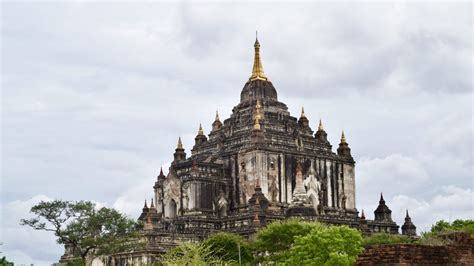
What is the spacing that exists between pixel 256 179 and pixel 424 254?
5525 cm

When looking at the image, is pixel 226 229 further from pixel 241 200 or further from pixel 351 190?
pixel 351 190

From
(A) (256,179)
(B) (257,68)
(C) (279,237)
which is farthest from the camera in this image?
(B) (257,68)

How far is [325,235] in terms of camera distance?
4647 cm

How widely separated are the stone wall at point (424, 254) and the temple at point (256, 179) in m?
48.5

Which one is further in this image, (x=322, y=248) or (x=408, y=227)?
(x=408, y=227)

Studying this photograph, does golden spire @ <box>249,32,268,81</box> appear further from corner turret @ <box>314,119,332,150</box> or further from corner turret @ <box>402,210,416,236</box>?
corner turret @ <box>402,210,416,236</box>

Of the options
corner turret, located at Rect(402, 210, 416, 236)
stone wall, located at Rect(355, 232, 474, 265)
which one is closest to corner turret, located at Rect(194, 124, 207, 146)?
corner turret, located at Rect(402, 210, 416, 236)

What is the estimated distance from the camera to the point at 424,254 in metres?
19.3

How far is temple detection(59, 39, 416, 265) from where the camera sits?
72188 millimetres

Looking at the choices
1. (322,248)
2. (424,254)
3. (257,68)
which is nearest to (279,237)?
(322,248)

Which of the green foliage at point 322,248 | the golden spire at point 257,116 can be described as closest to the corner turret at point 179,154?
the golden spire at point 257,116

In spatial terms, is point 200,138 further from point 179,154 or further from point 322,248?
point 322,248

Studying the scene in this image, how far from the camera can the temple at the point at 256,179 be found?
72188 millimetres

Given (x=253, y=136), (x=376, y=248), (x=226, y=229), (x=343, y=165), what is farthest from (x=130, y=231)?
(x=376, y=248)
